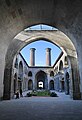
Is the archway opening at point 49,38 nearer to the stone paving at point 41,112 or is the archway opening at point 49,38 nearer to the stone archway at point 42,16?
the stone archway at point 42,16

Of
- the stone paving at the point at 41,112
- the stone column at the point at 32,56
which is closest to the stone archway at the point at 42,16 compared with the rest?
the stone paving at the point at 41,112

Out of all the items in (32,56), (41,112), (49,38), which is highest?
(32,56)

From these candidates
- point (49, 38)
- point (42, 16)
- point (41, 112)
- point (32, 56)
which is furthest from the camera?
point (32, 56)

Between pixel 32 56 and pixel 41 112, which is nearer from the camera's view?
pixel 41 112

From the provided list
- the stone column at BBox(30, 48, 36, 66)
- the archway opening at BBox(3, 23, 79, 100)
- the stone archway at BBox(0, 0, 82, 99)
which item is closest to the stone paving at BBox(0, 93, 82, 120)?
the stone archway at BBox(0, 0, 82, 99)

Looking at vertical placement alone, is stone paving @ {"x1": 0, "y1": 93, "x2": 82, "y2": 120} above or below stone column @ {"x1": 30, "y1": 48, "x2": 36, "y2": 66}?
below

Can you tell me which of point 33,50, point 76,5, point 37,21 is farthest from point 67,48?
point 33,50

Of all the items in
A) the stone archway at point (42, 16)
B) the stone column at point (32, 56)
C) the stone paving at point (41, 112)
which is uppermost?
the stone column at point (32, 56)

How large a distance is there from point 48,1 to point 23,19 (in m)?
2.45

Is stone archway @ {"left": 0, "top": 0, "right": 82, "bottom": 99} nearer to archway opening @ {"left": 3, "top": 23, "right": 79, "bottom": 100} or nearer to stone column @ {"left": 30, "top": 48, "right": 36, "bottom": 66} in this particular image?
archway opening @ {"left": 3, "top": 23, "right": 79, "bottom": 100}

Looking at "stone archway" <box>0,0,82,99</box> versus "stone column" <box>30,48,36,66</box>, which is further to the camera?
"stone column" <box>30,48,36,66</box>

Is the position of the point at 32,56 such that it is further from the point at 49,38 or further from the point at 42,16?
the point at 42,16

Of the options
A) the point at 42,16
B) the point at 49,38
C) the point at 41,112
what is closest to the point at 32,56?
the point at 49,38

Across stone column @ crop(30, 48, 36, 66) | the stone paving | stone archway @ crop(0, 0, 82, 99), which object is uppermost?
stone column @ crop(30, 48, 36, 66)
